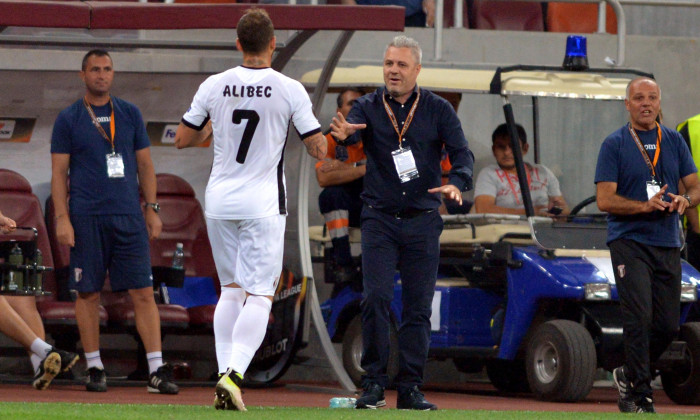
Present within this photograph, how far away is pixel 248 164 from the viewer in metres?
7.23

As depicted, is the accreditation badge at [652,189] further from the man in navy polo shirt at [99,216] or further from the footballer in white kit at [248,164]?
the man in navy polo shirt at [99,216]

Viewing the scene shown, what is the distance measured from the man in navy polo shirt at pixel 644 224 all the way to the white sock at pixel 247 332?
7.41 ft

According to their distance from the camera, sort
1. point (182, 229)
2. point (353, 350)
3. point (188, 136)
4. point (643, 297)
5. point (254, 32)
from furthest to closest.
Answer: point (182, 229), point (353, 350), point (643, 297), point (188, 136), point (254, 32)

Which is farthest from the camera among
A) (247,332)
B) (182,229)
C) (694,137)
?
(182,229)

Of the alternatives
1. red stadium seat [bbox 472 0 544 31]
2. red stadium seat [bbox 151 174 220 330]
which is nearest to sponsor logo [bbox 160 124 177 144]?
red stadium seat [bbox 151 174 220 330]

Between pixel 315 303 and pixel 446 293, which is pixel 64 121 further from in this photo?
pixel 446 293

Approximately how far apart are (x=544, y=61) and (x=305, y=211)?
3.64 m

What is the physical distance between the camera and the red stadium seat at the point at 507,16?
554 inches

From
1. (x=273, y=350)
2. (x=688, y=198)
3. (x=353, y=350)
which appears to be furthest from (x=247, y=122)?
(x=353, y=350)

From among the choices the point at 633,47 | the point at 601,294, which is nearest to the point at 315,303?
the point at 601,294

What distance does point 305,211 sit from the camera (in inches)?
398

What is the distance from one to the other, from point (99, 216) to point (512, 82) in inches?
120

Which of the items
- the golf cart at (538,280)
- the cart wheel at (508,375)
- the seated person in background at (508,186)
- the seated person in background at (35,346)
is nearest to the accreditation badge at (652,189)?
the golf cart at (538,280)

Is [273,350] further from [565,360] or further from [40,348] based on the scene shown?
[565,360]
